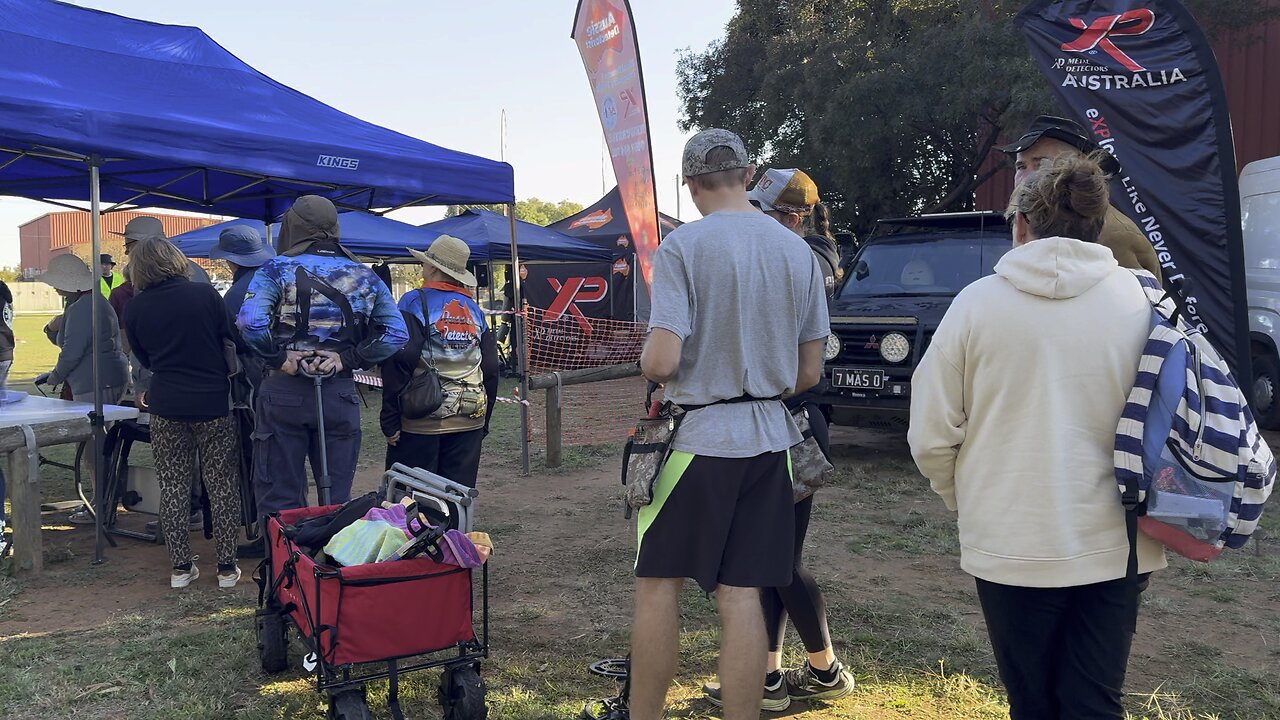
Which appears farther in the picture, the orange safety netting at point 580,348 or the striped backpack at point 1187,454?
the orange safety netting at point 580,348

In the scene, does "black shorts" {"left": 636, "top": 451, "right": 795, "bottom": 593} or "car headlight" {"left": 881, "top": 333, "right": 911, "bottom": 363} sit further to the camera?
"car headlight" {"left": 881, "top": 333, "right": 911, "bottom": 363}

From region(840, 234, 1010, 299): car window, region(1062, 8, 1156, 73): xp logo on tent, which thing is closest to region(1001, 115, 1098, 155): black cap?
region(1062, 8, 1156, 73): xp logo on tent

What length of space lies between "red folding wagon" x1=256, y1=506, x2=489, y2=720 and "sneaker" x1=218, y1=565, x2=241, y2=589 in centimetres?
168

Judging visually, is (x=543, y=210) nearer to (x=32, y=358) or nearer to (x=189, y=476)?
(x=32, y=358)

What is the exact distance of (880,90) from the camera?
14.2 meters

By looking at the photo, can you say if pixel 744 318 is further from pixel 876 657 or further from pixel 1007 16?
pixel 1007 16

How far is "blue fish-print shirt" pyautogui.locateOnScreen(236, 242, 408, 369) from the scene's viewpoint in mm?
4023

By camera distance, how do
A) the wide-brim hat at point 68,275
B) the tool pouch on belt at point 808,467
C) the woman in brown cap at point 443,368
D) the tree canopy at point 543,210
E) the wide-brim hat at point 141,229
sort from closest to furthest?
the tool pouch on belt at point 808,467
the woman in brown cap at point 443,368
the wide-brim hat at point 141,229
the wide-brim hat at point 68,275
the tree canopy at point 543,210

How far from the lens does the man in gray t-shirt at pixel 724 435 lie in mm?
2590

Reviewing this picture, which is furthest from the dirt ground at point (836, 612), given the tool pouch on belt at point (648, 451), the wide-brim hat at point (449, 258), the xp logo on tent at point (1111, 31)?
the xp logo on tent at point (1111, 31)

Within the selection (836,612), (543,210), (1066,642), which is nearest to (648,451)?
(1066,642)

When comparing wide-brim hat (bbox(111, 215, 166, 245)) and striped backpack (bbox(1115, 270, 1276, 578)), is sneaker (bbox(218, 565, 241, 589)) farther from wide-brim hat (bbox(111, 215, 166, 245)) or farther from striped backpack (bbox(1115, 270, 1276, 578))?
striped backpack (bbox(1115, 270, 1276, 578))

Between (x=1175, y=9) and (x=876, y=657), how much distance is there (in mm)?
4119

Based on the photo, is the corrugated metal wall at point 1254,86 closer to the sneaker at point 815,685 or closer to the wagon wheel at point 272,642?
the sneaker at point 815,685
